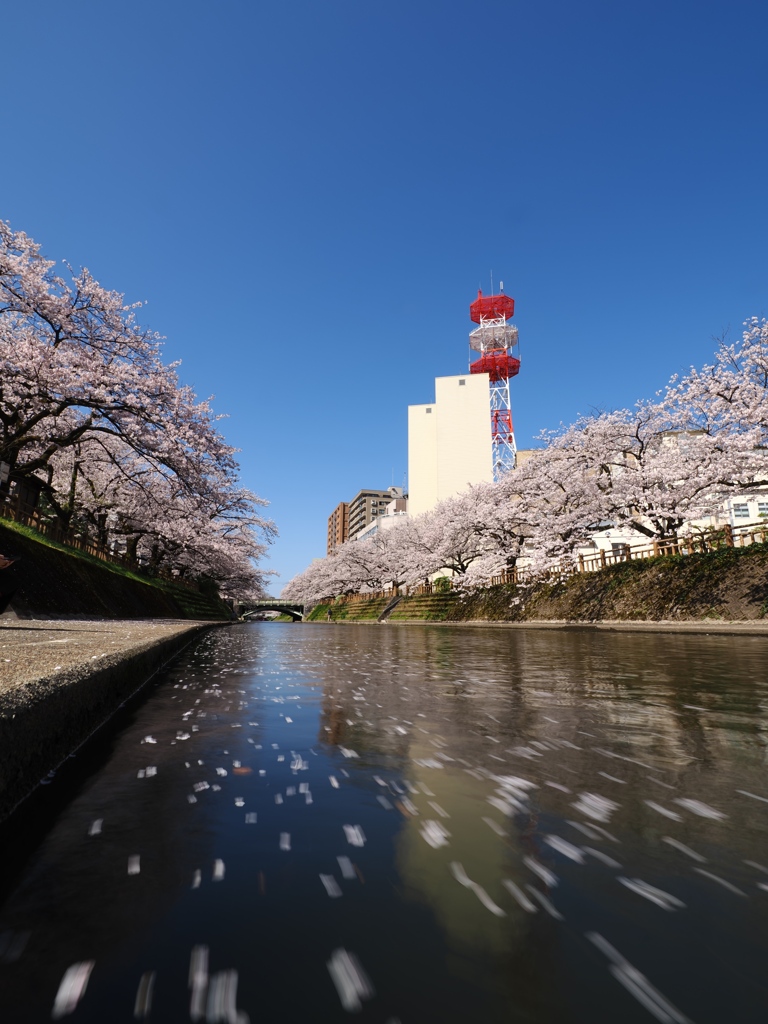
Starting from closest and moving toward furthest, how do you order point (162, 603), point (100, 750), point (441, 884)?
point (441, 884), point (100, 750), point (162, 603)

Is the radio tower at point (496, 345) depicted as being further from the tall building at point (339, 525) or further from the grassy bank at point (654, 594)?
the tall building at point (339, 525)

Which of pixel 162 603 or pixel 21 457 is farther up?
pixel 21 457

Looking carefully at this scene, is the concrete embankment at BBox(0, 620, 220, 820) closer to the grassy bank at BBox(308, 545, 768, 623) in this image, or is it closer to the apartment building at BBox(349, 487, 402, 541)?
the grassy bank at BBox(308, 545, 768, 623)

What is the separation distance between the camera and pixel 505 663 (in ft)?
29.3

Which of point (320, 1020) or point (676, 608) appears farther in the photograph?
point (676, 608)

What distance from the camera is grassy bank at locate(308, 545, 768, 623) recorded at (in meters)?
17.3

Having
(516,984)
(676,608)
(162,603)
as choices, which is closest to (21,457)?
(162,603)

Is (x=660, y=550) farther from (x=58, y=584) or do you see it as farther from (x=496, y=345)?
(x=496, y=345)

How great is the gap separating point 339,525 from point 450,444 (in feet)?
291

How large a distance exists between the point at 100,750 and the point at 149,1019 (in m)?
2.75

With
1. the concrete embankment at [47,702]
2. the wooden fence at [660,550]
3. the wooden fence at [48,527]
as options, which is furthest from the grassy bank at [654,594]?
the wooden fence at [48,527]

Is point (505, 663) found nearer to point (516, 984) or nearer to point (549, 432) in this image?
point (516, 984)

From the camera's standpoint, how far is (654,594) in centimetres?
2094

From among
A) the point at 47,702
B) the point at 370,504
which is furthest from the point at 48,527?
the point at 370,504
